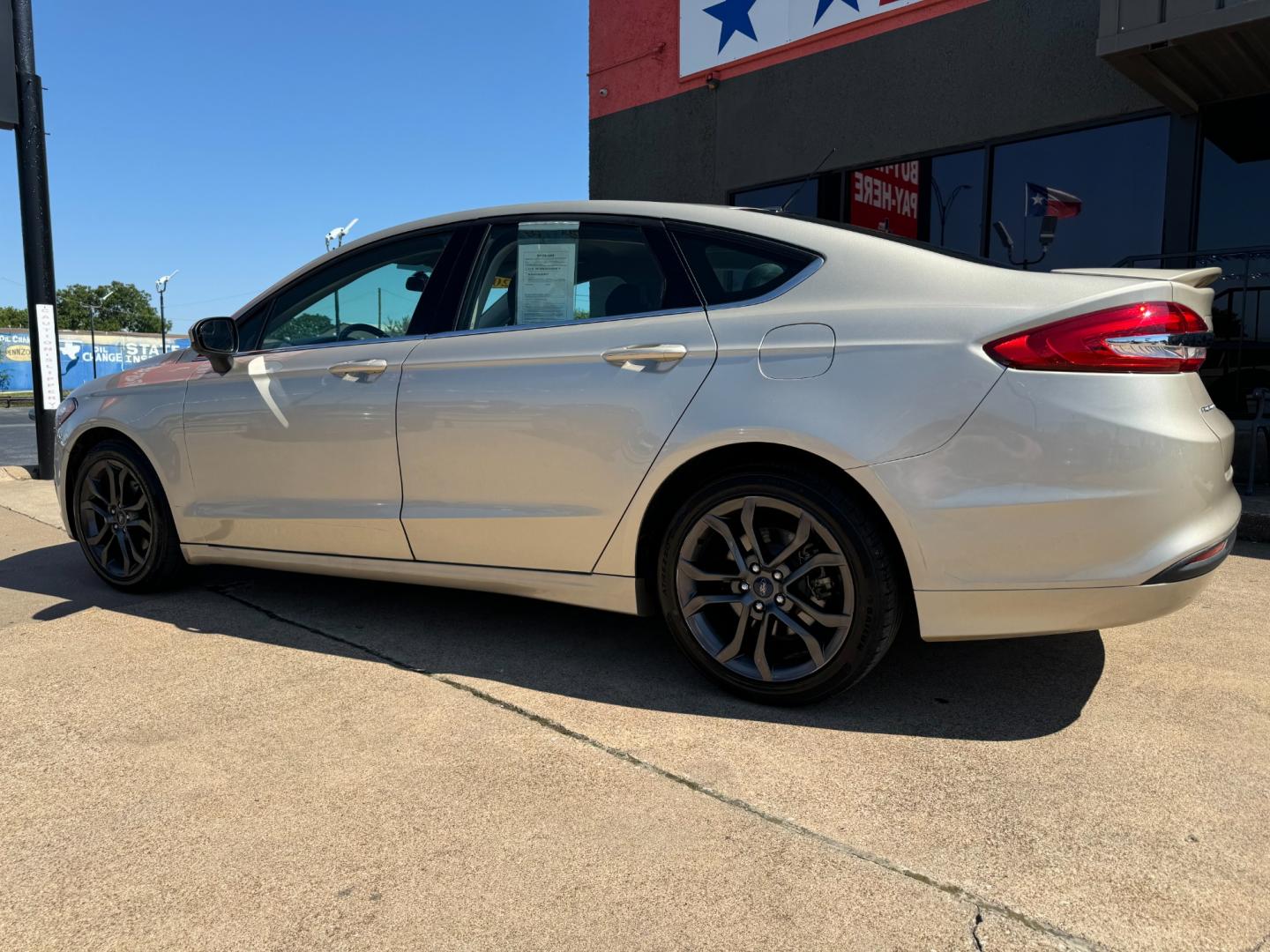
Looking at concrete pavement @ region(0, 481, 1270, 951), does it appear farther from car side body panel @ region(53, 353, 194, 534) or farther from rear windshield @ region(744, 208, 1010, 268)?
rear windshield @ region(744, 208, 1010, 268)

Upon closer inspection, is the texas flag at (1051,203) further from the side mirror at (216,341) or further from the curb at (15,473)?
the curb at (15,473)

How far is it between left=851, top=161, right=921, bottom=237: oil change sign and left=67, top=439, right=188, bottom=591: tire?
732 centimetres

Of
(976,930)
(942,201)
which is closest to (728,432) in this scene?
(976,930)

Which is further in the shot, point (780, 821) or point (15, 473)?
point (15, 473)

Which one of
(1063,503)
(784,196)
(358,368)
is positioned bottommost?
(1063,503)

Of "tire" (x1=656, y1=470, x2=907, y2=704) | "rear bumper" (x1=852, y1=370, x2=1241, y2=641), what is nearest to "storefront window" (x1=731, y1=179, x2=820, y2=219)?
"tire" (x1=656, y1=470, x2=907, y2=704)

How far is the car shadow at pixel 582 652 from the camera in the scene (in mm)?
2764

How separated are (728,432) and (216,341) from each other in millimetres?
2309

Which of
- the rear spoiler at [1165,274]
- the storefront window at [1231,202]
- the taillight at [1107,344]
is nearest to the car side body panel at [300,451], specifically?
the taillight at [1107,344]

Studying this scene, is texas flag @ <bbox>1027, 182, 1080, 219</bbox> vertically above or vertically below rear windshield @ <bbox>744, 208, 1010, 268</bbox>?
above

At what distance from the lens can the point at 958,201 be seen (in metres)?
8.70

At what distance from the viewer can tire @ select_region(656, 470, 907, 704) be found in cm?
257

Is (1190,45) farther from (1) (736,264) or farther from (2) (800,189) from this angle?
(1) (736,264)

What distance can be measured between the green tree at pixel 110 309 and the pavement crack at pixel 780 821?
9889 centimetres
